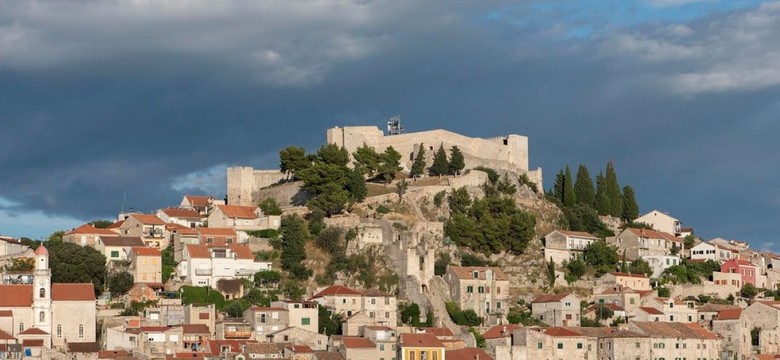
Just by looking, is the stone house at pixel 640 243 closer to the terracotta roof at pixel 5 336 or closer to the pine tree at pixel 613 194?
the pine tree at pixel 613 194

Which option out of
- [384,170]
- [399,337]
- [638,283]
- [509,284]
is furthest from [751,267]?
[399,337]

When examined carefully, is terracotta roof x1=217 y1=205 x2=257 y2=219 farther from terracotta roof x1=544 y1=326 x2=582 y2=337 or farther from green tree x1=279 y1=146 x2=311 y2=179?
terracotta roof x1=544 y1=326 x2=582 y2=337

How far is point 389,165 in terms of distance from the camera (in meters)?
105

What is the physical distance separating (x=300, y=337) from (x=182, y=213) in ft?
77.4

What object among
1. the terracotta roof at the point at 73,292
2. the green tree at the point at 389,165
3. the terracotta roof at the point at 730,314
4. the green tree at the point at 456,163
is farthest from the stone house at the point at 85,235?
the terracotta roof at the point at 730,314

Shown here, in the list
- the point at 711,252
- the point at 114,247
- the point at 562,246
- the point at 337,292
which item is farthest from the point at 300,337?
the point at 711,252

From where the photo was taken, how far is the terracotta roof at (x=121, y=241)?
89688mm

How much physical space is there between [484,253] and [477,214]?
344 centimetres

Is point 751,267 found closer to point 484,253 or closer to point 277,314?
point 484,253

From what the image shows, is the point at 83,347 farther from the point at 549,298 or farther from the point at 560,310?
the point at 549,298

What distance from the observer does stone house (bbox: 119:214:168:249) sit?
9350 centimetres

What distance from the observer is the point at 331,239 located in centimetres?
9188

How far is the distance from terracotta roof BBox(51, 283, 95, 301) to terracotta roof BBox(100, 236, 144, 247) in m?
10.1

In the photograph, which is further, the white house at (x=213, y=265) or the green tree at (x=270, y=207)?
the green tree at (x=270, y=207)
